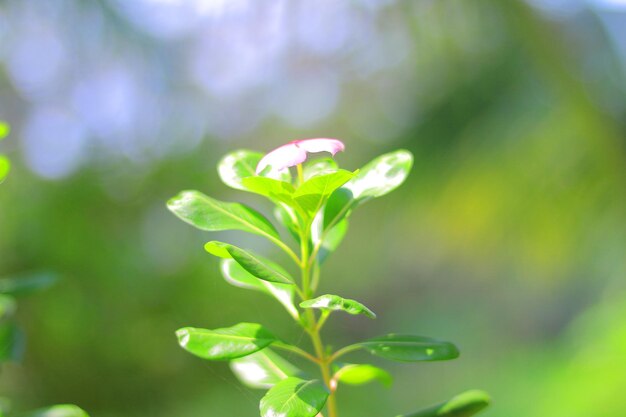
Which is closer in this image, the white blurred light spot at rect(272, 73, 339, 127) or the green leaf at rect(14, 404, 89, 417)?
the green leaf at rect(14, 404, 89, 417)

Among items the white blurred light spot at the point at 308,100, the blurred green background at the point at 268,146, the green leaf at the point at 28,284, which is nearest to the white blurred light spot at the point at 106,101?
the blurred green background at the point at 268,146

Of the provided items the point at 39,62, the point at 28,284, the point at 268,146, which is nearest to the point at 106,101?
the point at 39,62

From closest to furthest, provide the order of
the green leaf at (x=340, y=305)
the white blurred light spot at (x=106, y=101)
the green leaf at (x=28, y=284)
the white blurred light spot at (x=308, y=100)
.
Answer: the green leaf at (x=340, y=305)
the green leaf at (x=28, y=284)
the white blurred light spot at (x=106, y=101)
the white blurred light spot at (x=308, y=100)

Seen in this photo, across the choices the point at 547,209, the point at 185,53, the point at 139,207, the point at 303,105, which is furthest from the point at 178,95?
the point at 547,209

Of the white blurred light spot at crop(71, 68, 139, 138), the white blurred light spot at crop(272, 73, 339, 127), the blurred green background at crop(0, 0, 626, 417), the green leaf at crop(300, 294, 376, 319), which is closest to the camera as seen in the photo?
the green leaf at crop(300, 294, 376, 319)

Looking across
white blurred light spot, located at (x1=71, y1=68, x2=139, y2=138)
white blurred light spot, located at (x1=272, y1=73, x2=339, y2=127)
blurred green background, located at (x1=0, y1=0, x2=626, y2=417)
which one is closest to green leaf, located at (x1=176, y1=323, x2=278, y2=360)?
blurred green background, located at (x1=0, y1=0, x2=626, y2=417)

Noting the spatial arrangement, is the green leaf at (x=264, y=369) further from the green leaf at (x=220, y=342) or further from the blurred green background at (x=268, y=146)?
the blurred green background at (x=268, y=146)

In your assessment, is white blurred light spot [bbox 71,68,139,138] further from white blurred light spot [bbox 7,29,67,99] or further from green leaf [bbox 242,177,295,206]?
green leaf [bbox 242,177,295,206]
